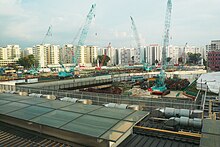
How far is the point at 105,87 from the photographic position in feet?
140

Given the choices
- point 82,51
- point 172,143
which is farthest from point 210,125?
point 82,51

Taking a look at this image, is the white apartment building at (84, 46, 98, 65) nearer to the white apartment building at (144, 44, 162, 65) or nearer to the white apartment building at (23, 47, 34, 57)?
the white apartment building at (23, 47, 34, 57)

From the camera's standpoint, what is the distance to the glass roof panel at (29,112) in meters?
6.88

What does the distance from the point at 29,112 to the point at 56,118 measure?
150cm

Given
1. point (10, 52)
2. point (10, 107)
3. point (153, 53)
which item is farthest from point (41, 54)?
Answer: point (10, 107)

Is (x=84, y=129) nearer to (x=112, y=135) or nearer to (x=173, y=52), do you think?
(x=112, y=135)

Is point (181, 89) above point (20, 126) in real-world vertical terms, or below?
below

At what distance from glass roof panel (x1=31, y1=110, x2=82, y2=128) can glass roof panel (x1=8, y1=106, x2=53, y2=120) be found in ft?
1.17

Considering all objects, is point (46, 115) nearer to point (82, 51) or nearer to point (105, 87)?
point (105, 87)

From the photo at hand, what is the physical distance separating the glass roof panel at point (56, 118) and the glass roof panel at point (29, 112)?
1.17 feet

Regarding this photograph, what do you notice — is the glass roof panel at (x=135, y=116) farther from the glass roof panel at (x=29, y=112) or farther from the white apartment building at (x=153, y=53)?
the white apartment building at (x=153, y=53)

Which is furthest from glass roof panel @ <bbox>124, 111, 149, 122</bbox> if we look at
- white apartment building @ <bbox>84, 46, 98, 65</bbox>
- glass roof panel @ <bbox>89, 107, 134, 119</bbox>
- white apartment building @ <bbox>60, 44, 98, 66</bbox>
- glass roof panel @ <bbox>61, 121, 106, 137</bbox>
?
white apartment building @ <bbox>84, 46, 98, 65</bbox>

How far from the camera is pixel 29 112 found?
729 cm

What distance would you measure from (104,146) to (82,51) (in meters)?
A: 156
